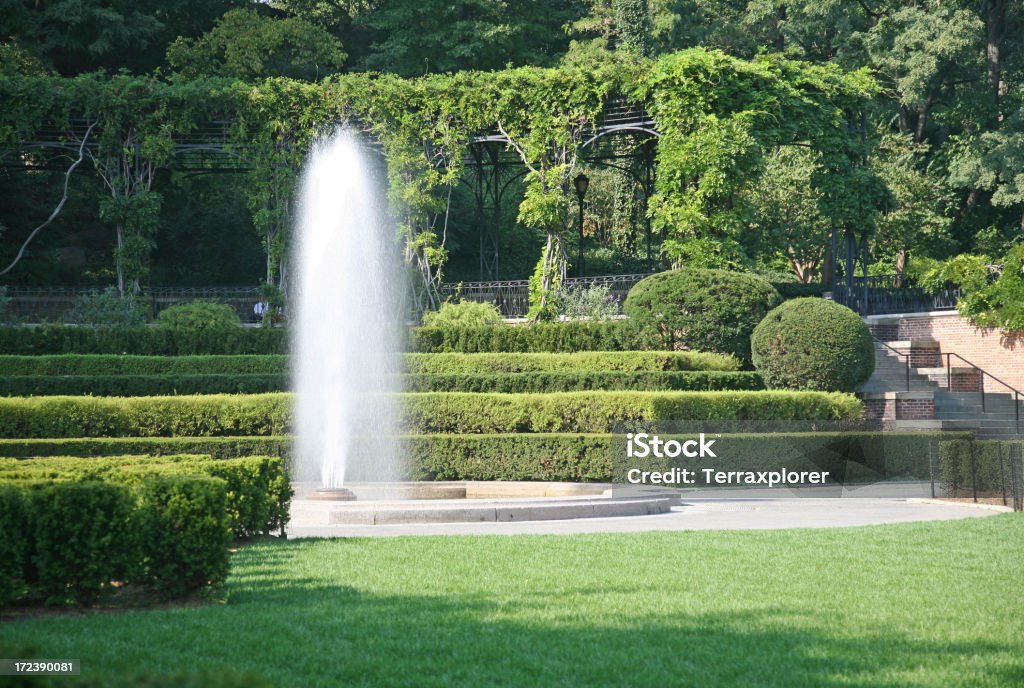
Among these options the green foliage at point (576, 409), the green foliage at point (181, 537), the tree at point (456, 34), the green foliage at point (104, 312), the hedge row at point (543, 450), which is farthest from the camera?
the tree at point (456, 34)

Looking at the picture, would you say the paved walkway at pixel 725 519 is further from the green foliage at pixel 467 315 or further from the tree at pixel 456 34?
the tree at pixel 456 34

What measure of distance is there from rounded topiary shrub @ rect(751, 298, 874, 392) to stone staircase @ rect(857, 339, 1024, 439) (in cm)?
73

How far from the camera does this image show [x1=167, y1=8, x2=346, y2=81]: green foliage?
33.0 meters

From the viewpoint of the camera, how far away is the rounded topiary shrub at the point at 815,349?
1905 centimetres

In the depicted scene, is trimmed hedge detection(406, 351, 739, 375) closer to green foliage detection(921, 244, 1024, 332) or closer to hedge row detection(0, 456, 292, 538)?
green foliage detection(921, 244, 1024, 332)

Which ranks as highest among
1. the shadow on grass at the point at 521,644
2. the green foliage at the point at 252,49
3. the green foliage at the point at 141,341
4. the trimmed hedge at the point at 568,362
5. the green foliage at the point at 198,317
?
the green foliage at the point at 252,49

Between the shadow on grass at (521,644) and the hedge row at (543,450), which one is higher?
the shadow on grass at (521,644)

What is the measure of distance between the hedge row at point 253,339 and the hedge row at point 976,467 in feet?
23.9

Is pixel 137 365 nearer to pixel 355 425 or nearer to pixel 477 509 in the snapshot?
pixel 355 425

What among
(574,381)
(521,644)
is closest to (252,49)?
(574,381)

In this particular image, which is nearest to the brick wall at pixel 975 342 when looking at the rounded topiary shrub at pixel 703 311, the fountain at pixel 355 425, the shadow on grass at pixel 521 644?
the rounded topiary shrub at pixel 703 311

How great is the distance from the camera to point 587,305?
23781 millimetres

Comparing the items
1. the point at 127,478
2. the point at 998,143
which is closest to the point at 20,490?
the point at 127,478

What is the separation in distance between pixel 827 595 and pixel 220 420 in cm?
1133
